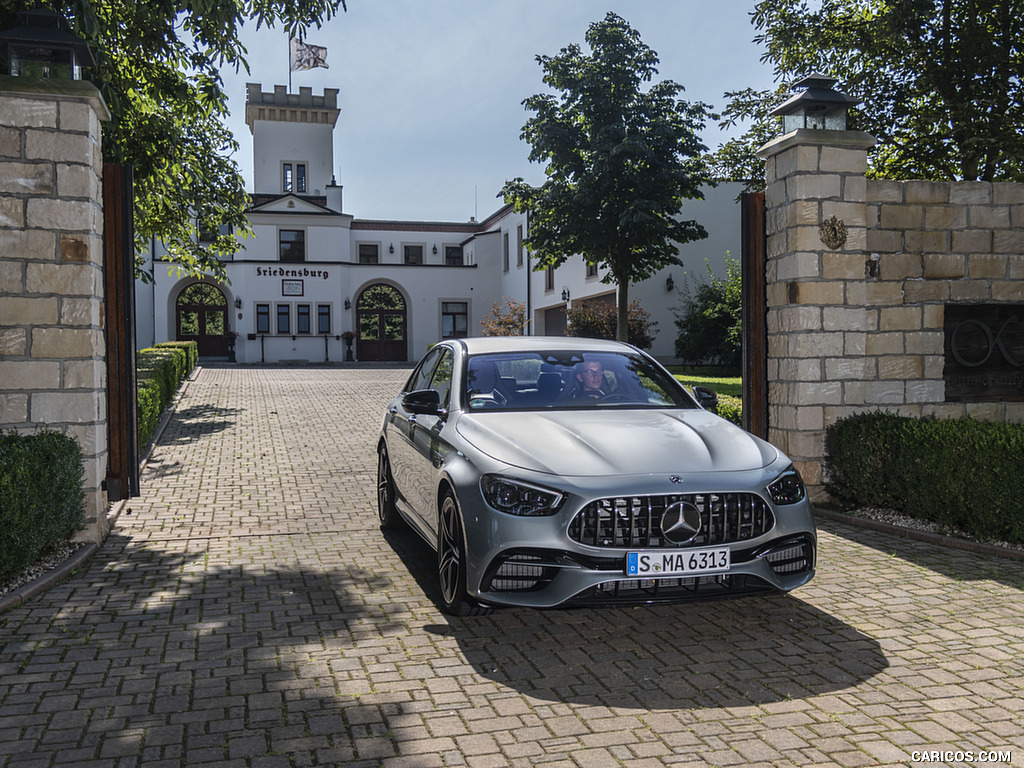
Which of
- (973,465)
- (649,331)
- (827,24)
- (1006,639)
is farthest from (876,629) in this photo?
(649,331)

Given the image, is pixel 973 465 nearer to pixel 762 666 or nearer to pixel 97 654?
pixel 762 666

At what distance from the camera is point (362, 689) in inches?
157

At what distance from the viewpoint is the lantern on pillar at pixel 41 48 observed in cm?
659

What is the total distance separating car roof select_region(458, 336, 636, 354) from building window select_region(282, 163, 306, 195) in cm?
4904

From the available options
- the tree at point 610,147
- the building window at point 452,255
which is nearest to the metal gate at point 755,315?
the tree at point 610,147

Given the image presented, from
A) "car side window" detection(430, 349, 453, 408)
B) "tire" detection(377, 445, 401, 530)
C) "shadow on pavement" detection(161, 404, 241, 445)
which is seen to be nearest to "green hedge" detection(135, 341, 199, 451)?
"shadow on pavement" detection(161, 404, 241, 445)

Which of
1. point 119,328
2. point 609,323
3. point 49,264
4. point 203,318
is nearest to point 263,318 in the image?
point 203,318

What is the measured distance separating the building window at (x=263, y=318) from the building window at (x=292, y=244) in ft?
9.71

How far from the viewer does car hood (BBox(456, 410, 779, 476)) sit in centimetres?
459

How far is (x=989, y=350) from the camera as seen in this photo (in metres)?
8.71

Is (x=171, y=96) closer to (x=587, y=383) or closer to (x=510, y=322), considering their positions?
(x=587, y=383)

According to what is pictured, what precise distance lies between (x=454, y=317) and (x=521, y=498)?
43.2 metres

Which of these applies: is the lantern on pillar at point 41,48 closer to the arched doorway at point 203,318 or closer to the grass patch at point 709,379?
the grass patch at point 709,379

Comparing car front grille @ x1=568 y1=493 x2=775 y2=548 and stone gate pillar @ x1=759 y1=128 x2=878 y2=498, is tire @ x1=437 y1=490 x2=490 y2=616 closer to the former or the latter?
car front grille @ x1=568 y1=493 x2=775 y2=548
